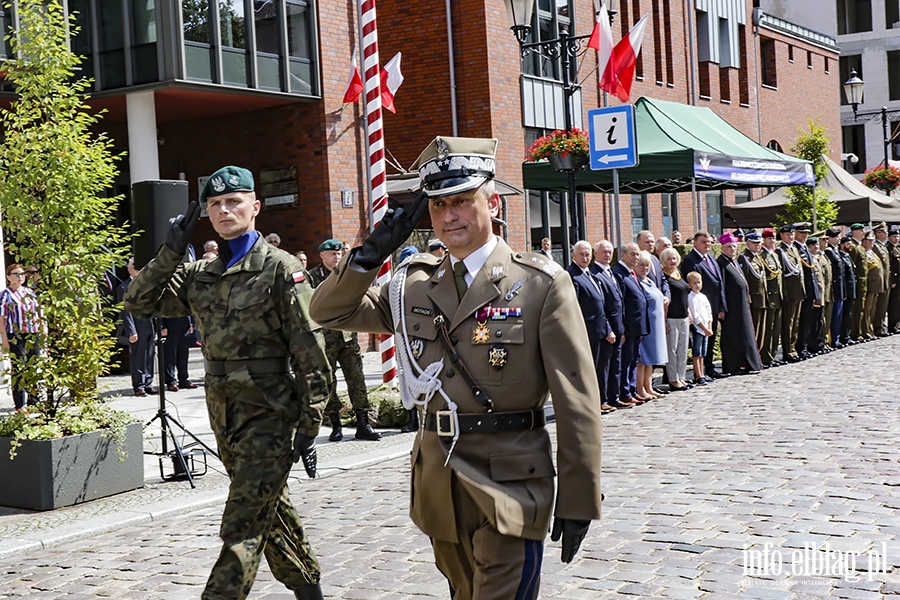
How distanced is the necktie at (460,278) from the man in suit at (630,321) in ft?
30.7

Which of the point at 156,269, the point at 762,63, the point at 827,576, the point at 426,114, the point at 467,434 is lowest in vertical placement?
the point at 827,576

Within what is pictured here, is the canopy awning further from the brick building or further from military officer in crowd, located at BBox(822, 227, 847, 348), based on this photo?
the brick building

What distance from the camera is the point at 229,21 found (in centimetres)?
1930

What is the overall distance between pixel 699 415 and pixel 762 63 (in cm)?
3157

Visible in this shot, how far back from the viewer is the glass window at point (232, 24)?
19.2 meters

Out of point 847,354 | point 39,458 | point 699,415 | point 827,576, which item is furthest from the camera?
point 847,354

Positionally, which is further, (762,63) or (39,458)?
(762,63)

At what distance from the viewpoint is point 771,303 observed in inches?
649

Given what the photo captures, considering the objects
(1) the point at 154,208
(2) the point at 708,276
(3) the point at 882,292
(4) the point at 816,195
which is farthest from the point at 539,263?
(4) the point at 816,195

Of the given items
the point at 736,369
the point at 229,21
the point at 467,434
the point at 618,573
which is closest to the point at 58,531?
the point at 618,573

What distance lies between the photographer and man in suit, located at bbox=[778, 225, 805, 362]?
1719 centimetres

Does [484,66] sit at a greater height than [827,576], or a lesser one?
greater

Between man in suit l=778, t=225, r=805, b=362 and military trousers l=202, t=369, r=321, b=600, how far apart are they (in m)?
13.5

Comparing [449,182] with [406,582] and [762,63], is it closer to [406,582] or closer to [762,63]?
[406,582]
